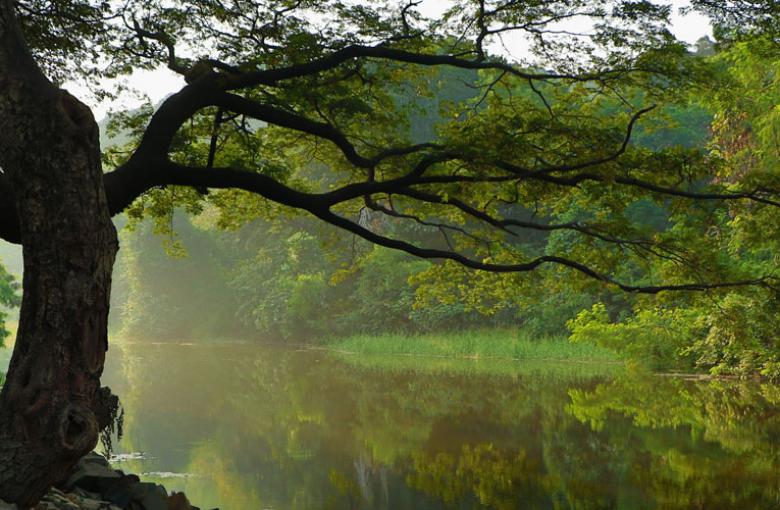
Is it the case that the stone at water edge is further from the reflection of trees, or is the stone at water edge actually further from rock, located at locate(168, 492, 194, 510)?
the reflection of trees

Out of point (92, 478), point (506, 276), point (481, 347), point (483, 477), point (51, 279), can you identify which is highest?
A: point (481, 347)

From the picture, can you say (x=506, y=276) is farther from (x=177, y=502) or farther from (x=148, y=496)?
(x=148, y=496)

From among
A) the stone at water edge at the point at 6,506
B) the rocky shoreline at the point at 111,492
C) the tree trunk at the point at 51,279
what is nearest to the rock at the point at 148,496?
the rocky shoreline at the point at 111,492

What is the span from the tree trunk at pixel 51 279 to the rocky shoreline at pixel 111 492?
1.47m

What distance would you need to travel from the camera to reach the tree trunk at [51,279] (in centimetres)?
586

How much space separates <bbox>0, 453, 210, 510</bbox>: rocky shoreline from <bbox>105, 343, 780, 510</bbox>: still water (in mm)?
1725

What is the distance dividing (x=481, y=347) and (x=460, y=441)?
17220mm

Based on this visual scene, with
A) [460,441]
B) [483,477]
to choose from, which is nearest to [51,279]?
[483,477]

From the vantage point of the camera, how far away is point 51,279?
608 cm

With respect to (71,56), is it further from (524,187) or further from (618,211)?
(618,211)

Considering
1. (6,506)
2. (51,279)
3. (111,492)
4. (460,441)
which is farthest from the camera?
(460,441)

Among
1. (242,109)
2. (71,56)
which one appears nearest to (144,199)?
(71,56)

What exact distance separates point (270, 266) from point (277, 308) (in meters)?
3.85

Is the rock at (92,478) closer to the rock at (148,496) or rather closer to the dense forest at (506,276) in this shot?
the rock at (148,496)
